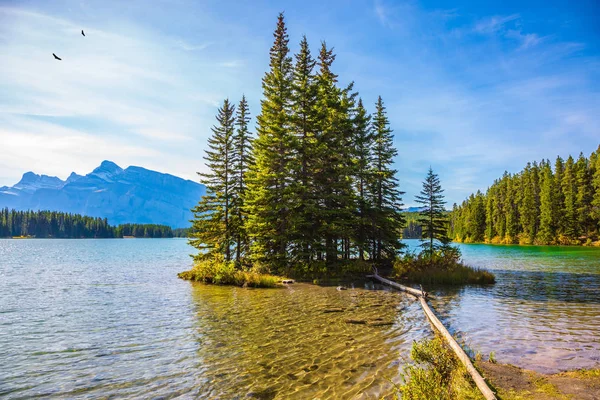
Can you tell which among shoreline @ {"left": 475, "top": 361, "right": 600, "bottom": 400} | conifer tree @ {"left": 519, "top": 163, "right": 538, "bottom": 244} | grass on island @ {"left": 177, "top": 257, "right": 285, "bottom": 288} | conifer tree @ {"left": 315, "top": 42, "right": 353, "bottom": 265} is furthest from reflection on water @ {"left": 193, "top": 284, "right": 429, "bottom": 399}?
conifer tree @ {"left": 519, "top": 163, "right": 538, "bottom": 244}

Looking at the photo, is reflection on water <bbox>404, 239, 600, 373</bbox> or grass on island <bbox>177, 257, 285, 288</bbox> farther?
grass on island <bbox>177, 257, 285, 288</bbox>

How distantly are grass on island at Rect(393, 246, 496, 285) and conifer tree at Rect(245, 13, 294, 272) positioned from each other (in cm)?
1016

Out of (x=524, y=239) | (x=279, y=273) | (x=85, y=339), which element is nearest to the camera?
(x=85, y=339)

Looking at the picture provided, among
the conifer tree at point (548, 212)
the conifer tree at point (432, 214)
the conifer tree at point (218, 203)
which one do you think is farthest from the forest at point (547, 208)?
the conifer tree at point (218, 203)

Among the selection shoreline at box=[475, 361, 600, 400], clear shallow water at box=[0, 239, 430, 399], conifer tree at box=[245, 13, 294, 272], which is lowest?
clear shallow water at box=[0, 239, 430, 399]

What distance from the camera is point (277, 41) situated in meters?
35.2

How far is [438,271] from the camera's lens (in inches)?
1093

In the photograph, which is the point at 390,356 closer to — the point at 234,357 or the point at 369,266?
the point at 234,357

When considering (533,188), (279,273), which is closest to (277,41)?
(279,273)

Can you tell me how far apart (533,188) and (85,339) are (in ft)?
379

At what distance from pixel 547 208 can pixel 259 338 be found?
97517 mm

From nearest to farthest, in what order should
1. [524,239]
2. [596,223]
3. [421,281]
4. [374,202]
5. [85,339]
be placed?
[85,339] < [421,281] < [374,202] < [596,223] < [524,239]

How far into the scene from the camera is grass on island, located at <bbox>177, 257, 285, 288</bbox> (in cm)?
2564

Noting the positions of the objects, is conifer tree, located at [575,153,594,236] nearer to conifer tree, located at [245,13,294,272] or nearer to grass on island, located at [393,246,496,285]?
grass on island, located at [393,246,496,285]
